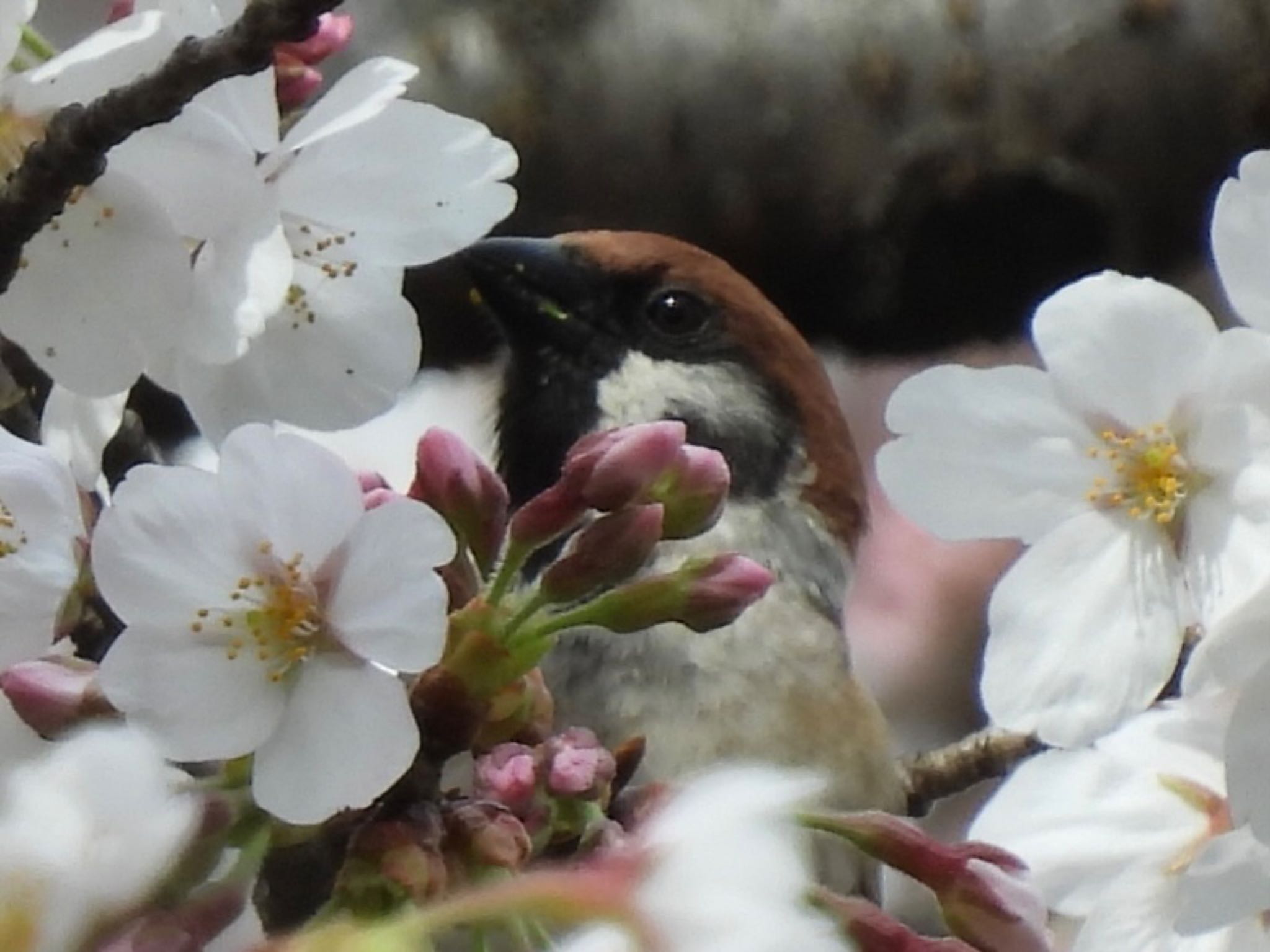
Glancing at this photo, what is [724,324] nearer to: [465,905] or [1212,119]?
[1212,119]

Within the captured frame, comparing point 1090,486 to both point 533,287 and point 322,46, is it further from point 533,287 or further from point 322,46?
point 533,287

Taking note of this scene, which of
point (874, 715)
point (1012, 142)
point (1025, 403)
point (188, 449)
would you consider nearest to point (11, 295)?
point (1025, 403)

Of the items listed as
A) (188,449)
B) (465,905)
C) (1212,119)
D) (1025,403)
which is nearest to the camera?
(465,905)

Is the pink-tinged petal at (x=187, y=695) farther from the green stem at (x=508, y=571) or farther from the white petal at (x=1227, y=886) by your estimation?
the white petal at (x=1227, y=886)

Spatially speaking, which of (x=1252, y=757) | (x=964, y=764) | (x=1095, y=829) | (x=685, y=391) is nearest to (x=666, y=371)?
(x=685, y=391)

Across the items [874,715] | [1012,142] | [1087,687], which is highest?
[1087,687]

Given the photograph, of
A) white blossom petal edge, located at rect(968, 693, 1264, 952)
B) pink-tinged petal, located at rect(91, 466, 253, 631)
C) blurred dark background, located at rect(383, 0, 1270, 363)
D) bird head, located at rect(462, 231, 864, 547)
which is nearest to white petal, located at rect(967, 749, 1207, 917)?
white blossom petal edge, located at rect(968, 693, 1264, 952)
